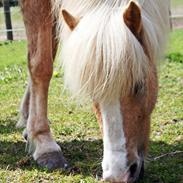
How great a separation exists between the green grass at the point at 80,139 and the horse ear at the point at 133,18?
2.32ft

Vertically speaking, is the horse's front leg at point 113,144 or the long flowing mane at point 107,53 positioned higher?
the long flowing mane at point 107,53

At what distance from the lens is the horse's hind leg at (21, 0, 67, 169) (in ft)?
13.8

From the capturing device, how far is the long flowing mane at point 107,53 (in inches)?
119

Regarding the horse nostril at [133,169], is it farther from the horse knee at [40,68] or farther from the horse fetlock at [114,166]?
the horse knee at [40,68]

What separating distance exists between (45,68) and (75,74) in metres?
1.25

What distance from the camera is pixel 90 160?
4.12 metres

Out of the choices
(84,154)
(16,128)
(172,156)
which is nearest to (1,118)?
(16,128)

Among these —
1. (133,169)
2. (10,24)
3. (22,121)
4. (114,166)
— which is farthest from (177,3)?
(114,166)

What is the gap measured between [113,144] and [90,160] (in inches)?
42.2

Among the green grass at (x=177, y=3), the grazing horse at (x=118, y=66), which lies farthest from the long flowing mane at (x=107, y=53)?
the green grass at (x=177, y=3)

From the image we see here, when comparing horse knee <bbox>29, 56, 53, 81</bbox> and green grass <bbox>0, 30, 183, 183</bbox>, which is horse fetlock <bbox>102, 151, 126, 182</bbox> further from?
horse knee <bbox>29, 56, 53, 81</bbox>

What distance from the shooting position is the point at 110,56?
301 centimetres

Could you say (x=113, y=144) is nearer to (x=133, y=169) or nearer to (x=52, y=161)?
(x=133, y=169)

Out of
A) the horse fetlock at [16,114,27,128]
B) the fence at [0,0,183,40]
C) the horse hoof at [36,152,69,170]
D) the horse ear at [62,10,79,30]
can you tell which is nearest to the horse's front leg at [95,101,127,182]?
the horse ear at [62,10,79,30]
